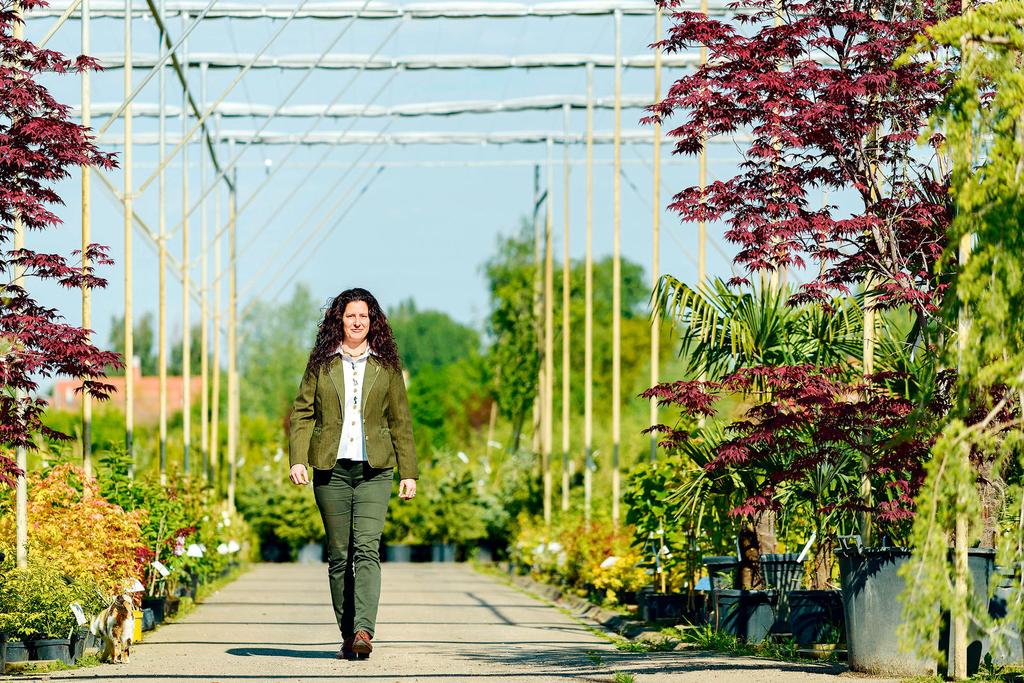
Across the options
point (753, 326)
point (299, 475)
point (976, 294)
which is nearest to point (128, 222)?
point (753, 326)

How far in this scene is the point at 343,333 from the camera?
8859 millimetres

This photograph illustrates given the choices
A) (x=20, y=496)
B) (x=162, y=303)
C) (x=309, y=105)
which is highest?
(x=309, y=105)

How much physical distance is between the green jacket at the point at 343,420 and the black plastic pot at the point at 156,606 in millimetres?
3431

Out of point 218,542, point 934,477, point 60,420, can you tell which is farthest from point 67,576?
point 60,420

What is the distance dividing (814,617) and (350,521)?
120 inches

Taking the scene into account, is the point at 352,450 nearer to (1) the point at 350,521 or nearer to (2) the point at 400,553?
(1) the point at 350,521

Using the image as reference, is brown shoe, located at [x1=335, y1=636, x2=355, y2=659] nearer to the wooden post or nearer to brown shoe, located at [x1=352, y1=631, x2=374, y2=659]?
brown shoe, located at [x1=352, y1=631, x2=374, y2=659]

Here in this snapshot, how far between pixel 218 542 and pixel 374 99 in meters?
6.38

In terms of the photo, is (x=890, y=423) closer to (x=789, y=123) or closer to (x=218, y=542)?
(x=789, y=123)

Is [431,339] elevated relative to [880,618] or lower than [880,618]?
elevated

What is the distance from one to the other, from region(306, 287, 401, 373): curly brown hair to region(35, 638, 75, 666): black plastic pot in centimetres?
203

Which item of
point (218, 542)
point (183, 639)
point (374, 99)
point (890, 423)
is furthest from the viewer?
point (374, 99)

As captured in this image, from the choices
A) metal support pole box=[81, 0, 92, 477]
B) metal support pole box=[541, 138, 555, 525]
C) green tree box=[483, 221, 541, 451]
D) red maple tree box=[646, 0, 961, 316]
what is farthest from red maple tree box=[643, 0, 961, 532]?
green tree box=[483, 221, 541, 451]

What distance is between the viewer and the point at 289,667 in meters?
8.15
